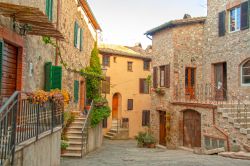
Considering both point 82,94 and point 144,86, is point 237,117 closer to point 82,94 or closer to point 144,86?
point 82,94

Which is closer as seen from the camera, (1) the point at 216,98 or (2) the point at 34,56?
(2) the point at 34,56

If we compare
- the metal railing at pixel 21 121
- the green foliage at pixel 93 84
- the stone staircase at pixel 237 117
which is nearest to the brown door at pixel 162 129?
the green foliage at pixel 93 84

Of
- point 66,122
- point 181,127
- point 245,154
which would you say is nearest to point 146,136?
point 181,127

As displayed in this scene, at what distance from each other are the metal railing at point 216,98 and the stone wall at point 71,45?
241 inches

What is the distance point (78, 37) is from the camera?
54.4 ft

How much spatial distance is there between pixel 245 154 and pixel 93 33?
47.5ft

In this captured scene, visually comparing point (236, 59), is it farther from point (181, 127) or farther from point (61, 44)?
point (61, 44)

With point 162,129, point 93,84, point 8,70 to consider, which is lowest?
point 162,129

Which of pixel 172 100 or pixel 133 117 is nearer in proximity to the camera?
pixel 172 100

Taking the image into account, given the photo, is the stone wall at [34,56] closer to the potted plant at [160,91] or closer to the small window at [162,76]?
the potted plant at [160,91]

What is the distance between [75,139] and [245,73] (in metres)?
9.10

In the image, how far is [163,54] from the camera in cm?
1942

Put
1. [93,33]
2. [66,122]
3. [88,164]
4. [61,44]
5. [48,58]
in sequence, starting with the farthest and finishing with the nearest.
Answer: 1. [93,33]
2. [66,122]
3. [61,44]
4. [48,58]
5. [88,164]

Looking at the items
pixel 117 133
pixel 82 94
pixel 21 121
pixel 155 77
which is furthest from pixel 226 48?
pixel 117 133
